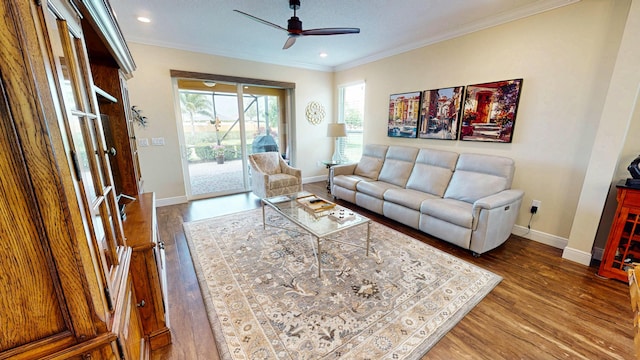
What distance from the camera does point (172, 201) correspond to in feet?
13.7

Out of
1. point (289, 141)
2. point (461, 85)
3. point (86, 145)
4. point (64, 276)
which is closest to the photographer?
point (64, 276)

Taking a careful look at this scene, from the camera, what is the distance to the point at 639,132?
7.16 feet

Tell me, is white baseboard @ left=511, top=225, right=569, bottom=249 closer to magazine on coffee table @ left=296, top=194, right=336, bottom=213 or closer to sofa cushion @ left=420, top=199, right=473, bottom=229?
sofa cushion @ left=420, top=199, right=473, bottom=229

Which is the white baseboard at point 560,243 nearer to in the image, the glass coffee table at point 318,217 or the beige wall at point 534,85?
the beige wall at point 534,85

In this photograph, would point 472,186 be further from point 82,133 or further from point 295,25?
point 82,133

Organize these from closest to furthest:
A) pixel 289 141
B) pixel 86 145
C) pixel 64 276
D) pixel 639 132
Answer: pixel 64 276 → pixel 86 145 → pixel 639 132 → pixel 289 141

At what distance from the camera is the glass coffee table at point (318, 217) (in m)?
2.27

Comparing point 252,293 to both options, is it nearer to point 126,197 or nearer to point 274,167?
point 126,197

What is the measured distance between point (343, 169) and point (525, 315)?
299 centimetres

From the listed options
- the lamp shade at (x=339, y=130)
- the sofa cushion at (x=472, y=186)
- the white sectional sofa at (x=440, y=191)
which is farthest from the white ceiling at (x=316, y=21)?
the sofa cushion at (x=472, y=186)

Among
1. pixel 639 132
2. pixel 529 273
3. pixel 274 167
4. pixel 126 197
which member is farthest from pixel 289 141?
pixel 639 132

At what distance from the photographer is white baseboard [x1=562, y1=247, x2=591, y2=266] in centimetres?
235

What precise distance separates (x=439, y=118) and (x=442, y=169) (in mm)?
797

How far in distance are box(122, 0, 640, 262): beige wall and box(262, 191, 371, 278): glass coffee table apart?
2.07 m
